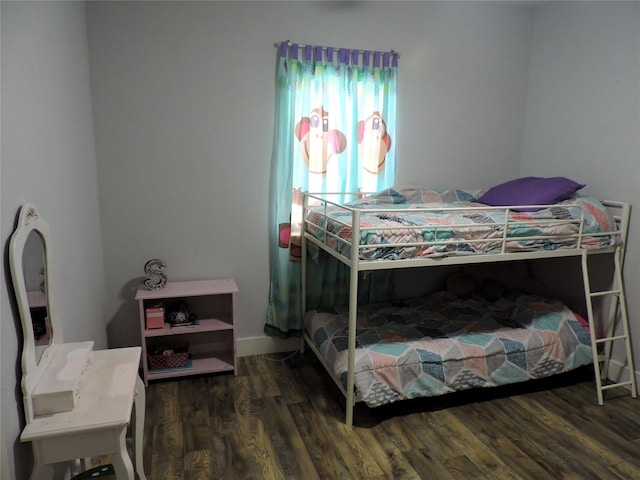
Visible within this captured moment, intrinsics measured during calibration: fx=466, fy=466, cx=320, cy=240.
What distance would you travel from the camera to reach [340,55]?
10.9ft

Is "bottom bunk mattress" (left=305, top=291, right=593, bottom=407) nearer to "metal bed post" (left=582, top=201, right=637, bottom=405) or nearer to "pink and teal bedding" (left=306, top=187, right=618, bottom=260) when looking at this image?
"metal bed post" (left=582, top=201, right=637, bottom=405)

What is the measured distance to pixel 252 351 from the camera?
11.7 feet

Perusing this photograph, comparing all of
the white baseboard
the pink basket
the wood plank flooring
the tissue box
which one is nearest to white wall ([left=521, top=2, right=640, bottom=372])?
the wood plank flooring

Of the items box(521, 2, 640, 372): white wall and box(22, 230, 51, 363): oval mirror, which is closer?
box(22, 230, 51, 363): oval mirror

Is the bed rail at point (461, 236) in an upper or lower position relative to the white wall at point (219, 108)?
lower

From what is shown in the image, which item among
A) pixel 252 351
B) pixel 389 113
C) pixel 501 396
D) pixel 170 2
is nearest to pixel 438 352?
pixel 501 396

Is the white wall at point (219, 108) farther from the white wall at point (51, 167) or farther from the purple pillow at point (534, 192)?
the purple pillow at point (534, 192)

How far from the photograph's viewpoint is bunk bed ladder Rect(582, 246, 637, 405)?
2.98 meters

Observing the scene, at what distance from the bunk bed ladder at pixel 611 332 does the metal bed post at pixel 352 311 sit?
1.55m

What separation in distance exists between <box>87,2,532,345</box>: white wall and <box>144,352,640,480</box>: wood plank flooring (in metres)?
0.72

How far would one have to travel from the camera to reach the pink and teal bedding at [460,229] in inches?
101

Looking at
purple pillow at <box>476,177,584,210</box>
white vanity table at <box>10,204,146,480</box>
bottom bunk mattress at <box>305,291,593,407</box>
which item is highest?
purple pillow at <box>476,177,584,210</box>

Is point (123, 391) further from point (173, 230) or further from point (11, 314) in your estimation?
point (173, 230)

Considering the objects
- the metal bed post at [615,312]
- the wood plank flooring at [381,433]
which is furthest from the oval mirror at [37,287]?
the metal bed post at [615,312]
